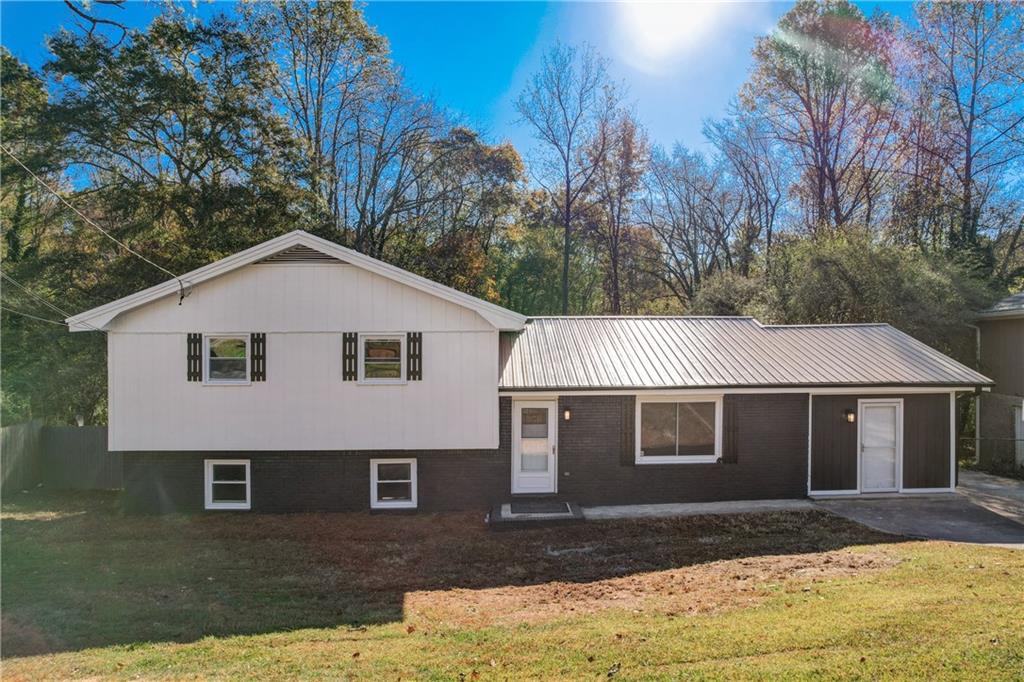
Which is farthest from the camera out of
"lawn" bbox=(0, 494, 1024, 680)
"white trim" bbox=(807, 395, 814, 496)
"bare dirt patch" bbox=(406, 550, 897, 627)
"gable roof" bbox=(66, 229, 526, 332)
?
"white trim" bbox=(807, 395, 814, 496)

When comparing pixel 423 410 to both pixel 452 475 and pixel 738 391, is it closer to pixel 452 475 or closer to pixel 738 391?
pixel 452 475

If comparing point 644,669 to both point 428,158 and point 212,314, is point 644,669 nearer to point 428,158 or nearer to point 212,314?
point 212,314

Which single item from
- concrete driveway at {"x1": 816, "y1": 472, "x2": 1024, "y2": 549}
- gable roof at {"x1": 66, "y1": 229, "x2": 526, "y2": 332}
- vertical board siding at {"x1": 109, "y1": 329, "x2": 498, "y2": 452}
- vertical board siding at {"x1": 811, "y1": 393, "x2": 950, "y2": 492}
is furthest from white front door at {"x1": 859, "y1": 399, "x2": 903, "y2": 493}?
vertical board siding at {"x1": 109, "y1": 329, "x2": 498, "y2": 452}

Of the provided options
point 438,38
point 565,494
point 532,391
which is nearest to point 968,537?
point 565,494

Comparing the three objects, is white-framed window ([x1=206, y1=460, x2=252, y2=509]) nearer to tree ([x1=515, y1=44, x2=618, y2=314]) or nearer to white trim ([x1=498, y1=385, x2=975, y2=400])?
white trim ([x1=498, y1=385, x2=975, y2=400])

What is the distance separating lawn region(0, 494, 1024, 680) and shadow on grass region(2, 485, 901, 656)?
0.14ft

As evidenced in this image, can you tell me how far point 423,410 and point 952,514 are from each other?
10.6 meters

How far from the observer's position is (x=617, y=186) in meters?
30.9

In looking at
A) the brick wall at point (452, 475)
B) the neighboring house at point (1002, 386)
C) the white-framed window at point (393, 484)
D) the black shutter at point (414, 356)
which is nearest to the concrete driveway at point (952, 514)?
the brick wall at point (452, 475)

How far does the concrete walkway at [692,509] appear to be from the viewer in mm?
11289

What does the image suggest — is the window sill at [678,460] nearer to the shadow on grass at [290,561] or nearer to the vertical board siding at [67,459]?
the shadow on grass at [290,561]

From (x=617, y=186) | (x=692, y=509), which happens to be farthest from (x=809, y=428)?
(x=617, y=186)

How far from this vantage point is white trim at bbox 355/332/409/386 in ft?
39.0

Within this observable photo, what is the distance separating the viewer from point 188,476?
39.7ft
